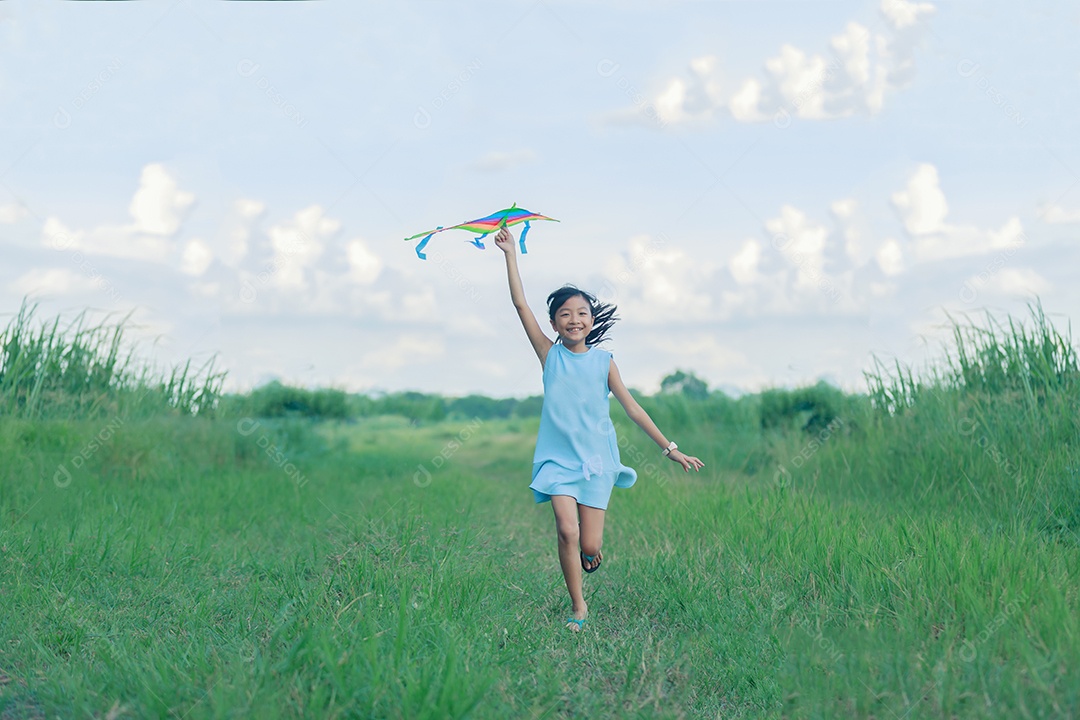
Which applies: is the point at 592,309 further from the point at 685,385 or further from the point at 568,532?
the point at 685,385

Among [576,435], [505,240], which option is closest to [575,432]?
[576,435]

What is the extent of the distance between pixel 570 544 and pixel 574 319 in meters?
1.21

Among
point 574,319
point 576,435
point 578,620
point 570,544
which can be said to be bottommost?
point 578,620

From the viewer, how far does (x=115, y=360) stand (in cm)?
Result: 1205

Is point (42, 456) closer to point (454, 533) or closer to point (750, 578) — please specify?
point (454, 533)

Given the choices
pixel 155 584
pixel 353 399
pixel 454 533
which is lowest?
pixel 155 584

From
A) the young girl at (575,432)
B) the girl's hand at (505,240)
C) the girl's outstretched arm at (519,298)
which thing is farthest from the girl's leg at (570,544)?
the girl's hand at (505,240)

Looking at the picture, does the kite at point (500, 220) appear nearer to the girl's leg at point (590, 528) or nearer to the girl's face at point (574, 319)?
the girl's face at point (574, 319)

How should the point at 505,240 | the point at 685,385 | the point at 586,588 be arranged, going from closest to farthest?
the point at 505,240, the point at 586,588, the point at 685,385

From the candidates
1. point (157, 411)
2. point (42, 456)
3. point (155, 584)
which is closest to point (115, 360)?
point (157, 411)

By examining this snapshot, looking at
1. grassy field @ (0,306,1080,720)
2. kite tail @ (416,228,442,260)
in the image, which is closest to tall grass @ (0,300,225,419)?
grassy field @ (0,306,1080,720)

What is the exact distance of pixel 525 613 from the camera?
469 centimetres

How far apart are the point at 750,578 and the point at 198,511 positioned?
526cm

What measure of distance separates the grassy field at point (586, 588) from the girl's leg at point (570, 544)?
0.23 m
